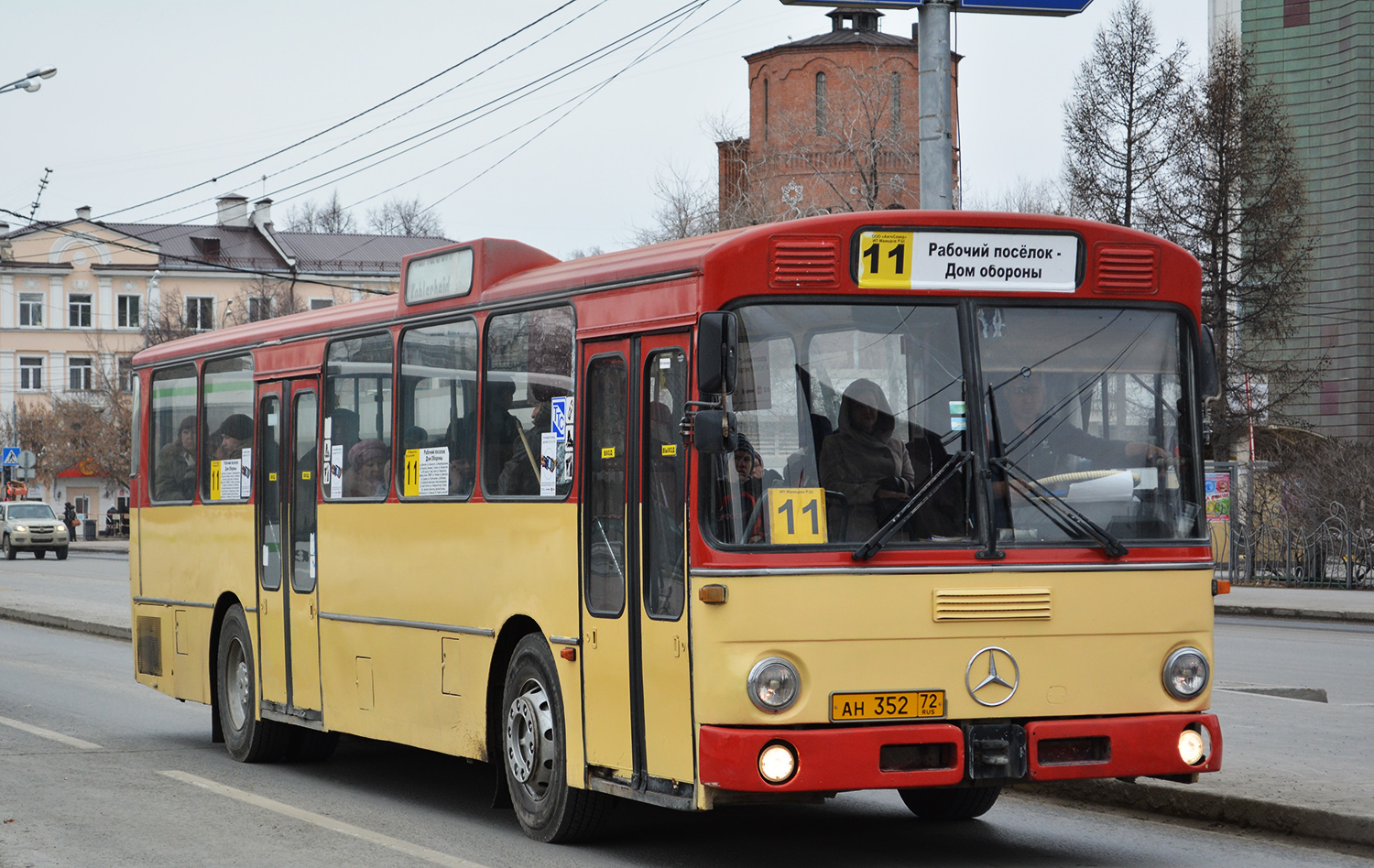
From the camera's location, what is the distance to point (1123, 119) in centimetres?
4444

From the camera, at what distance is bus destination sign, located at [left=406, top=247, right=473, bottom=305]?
31.2ft

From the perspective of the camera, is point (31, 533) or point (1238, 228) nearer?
point (1238, 228)

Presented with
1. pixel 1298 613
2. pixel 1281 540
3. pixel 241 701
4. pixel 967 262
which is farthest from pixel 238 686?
pixel 1281 540

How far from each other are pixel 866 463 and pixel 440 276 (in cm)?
360

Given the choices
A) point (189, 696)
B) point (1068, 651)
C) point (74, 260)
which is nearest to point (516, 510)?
point (1068, 651)

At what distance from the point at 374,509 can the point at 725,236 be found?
3.79 m

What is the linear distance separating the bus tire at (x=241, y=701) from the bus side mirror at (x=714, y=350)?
605 cm

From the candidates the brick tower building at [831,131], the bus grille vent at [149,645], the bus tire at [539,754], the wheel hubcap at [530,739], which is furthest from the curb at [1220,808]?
the brick tower building at [831,131]

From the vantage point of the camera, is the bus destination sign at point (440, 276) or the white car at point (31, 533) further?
the white car at point (31, 533)

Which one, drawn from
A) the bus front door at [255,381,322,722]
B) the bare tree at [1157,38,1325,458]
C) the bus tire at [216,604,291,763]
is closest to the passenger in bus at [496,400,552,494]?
the bus front door at [255,381,322,722]

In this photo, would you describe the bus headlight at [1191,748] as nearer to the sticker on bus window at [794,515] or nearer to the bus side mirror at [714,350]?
the sticker on bus window at [794,515]

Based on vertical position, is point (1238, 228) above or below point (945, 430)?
above

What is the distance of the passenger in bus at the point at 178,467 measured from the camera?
13.0 m

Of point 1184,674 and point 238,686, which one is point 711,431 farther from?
point 238,686
